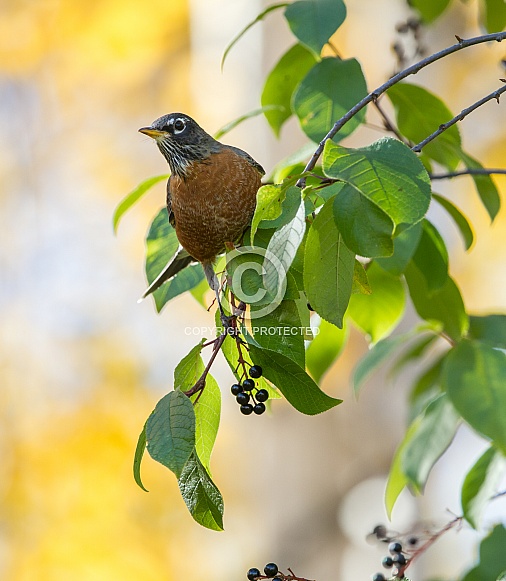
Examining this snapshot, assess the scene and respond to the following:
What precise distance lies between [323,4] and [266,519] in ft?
9.91

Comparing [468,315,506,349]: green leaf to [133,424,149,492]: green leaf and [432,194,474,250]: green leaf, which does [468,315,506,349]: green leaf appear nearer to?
[432,194,474,250]: green leaf

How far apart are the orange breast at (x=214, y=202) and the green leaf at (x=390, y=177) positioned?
13.1 inches

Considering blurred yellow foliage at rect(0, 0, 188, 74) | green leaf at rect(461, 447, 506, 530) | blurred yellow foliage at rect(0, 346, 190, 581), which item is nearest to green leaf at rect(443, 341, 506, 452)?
green leaf at rect(461, 447, 506, 530)

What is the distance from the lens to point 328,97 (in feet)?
3.45

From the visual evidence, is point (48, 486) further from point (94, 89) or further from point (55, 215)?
point (94, 89)

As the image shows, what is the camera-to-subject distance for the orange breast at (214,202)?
979 mm

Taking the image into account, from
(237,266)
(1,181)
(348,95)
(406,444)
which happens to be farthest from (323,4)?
(1,181)

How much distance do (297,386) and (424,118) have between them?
574 millimetres

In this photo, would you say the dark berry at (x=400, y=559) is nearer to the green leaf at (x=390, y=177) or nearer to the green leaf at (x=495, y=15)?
the green leaf at (x=390, y=177)

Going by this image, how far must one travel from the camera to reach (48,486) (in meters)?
3.54

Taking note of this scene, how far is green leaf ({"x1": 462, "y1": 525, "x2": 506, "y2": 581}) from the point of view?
43.2 inches

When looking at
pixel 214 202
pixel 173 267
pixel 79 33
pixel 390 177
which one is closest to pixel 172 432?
pixel 390 177

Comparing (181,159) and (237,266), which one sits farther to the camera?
(181,159)

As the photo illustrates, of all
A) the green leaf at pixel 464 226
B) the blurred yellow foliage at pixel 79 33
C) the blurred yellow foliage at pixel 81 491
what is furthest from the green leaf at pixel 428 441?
the blurred yellow foliage at pixel 79 33
